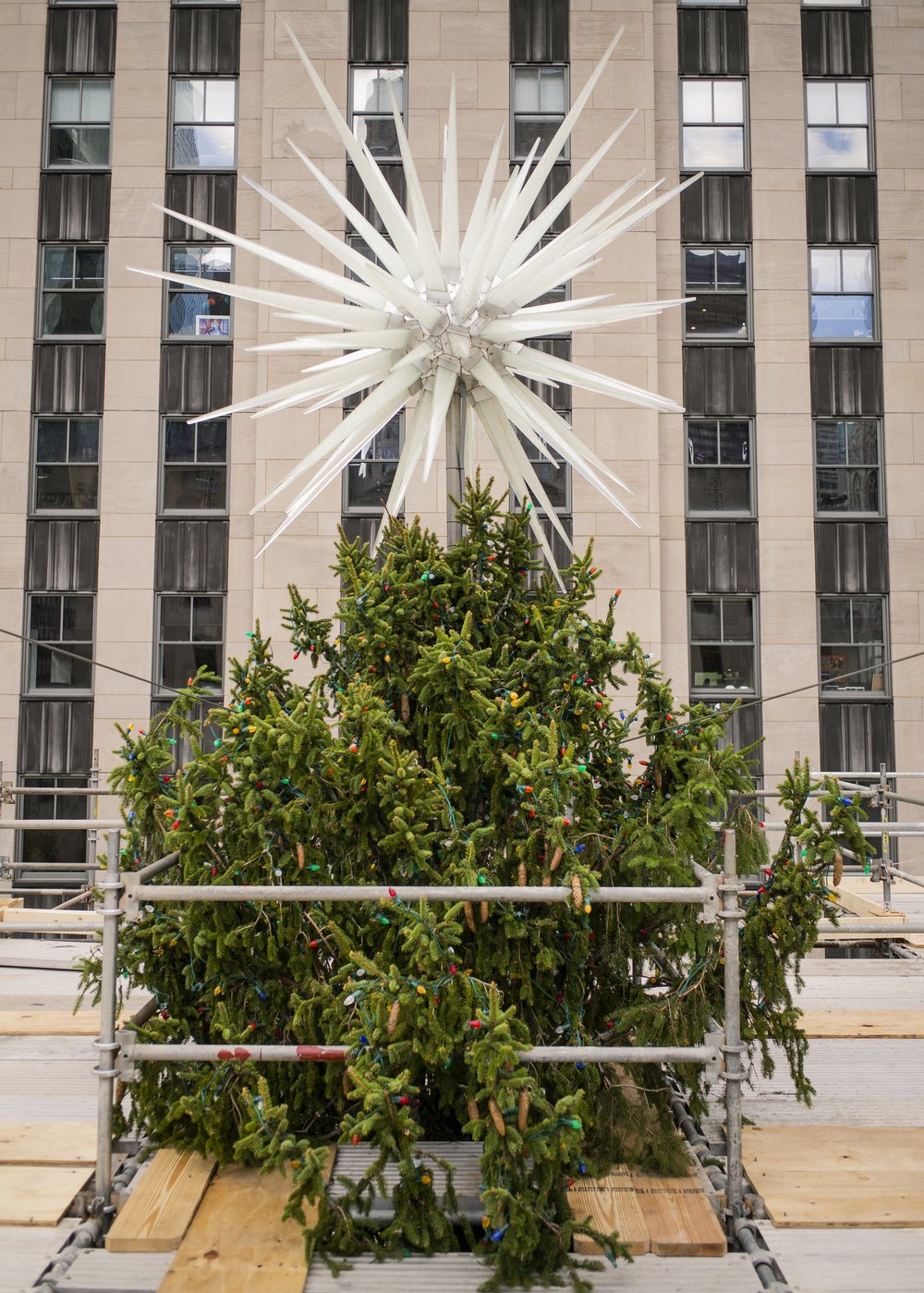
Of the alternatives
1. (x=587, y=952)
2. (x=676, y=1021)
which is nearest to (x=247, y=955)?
(x=587, y=952)

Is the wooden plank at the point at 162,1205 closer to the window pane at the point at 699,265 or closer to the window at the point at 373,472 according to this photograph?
the window at the point at 373,472

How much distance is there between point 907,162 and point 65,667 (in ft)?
68.6

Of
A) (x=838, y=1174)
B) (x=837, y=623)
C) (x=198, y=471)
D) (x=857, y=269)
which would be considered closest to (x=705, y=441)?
(x=837, y=623)

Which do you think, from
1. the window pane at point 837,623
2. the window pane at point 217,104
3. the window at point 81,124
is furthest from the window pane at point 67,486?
the window pane at point 837,623

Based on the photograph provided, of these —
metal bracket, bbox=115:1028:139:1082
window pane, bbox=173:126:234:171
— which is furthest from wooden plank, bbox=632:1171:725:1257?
window pane, bbox=173:126:234:171

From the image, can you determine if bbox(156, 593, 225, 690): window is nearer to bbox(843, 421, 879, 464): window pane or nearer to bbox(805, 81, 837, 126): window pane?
bbox(843, 421, 879, 464): window pane

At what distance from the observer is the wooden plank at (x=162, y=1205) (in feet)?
13.3

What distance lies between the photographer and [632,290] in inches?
881

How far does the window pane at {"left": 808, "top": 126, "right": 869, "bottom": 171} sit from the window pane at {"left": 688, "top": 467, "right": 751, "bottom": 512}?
22.5 ft

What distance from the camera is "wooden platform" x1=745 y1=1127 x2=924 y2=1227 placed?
427 centimetres

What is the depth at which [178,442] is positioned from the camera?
910 inches

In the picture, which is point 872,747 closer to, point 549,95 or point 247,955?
point 549,95

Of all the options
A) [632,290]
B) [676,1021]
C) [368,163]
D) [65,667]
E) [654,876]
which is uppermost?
[632,290]

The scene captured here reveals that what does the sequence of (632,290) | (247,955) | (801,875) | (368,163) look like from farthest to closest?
(632,290)
(368,163)
(247,955)
(801,875)
